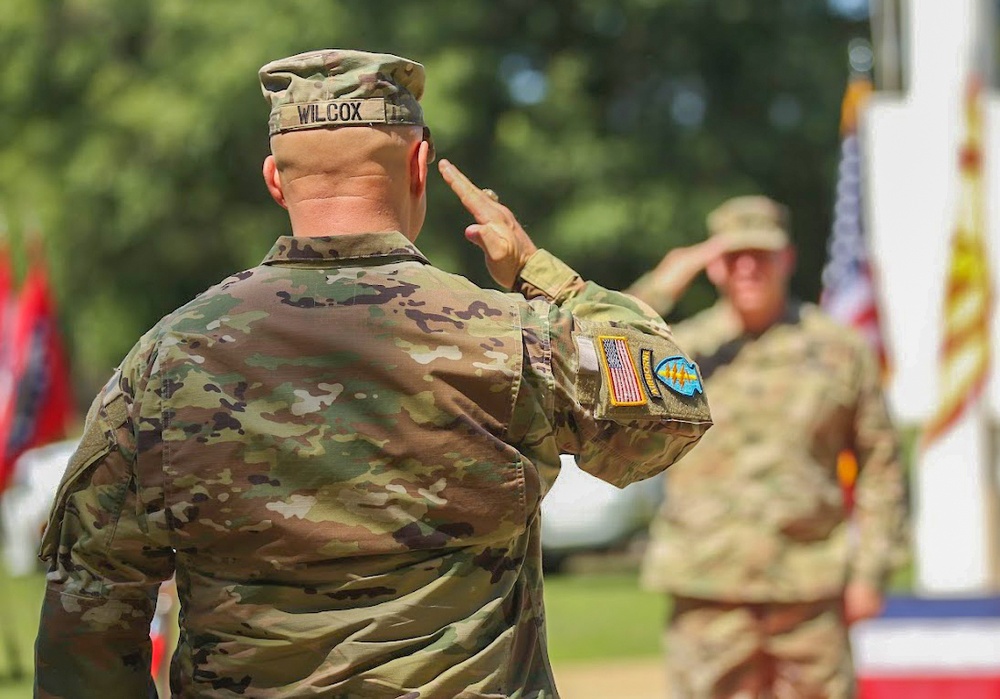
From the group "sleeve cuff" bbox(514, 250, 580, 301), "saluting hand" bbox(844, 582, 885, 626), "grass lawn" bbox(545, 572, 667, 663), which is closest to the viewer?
"sleeve cuff" bbox(514, 250, 580, 301)

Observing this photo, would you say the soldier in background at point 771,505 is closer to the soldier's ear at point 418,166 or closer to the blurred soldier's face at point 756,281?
the blurred soldier's face at point 756,281

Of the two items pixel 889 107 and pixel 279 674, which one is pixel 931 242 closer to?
pixel 889 107

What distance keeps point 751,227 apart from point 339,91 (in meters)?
3.24

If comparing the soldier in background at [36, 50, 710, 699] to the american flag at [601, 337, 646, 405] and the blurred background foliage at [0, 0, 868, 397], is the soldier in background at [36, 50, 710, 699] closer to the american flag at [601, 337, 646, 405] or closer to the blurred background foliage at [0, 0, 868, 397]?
the american flag at [601, 337, 646, 405]

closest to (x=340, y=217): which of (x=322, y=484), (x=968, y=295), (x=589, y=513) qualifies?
(x=322, y=484)

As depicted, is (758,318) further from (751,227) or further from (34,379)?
(34,379)

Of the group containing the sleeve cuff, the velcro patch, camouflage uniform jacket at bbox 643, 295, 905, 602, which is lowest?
camouflage uniform jacket at bbox 643, 295, 905, 602

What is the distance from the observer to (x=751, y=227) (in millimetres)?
5559

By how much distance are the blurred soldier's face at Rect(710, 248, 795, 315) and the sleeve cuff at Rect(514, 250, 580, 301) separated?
9.51 feet

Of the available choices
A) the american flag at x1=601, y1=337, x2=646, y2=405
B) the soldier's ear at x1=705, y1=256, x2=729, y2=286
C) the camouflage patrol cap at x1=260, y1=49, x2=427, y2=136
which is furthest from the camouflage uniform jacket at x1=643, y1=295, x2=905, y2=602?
the camouflage patrol cap at x1=260, y1=49, x2=427, y2=136

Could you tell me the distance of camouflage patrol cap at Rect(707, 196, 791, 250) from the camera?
5516 millimetres

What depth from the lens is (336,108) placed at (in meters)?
2.51

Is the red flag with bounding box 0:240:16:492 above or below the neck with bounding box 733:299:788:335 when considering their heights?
below

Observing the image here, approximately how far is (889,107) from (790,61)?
8280 mm
